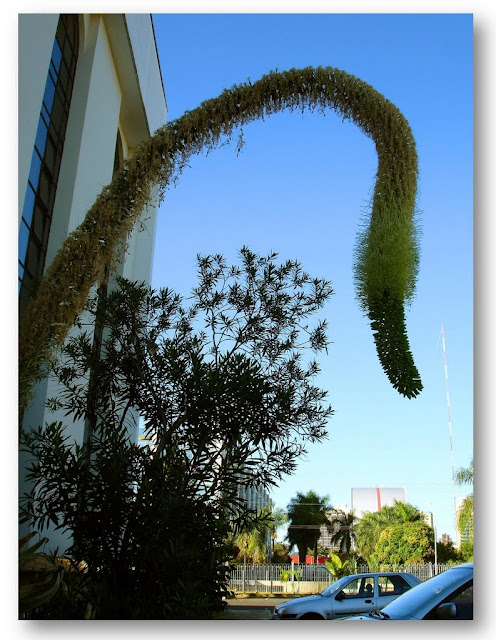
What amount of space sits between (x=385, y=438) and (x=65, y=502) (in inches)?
79.9

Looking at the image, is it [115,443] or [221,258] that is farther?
[221,258]

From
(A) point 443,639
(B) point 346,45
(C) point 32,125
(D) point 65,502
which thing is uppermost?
(B) point 346,45

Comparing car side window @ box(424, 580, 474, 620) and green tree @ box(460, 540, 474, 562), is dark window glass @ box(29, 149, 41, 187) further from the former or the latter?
car side window @ box(424, 580, 474, 620)

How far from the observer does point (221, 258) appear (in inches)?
207

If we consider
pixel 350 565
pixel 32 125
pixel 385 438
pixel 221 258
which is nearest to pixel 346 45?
pixel 221 258

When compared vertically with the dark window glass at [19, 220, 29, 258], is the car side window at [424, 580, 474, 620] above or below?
below

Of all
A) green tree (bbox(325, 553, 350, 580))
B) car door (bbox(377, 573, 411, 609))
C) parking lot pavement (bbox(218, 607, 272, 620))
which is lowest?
parking lot pavement (bbox(218, 607, 272, 620))

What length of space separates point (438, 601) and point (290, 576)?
879mm

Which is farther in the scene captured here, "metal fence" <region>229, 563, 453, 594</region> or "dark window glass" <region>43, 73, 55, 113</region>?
"dark window glass" <region>43, 73, 55, 113</region>

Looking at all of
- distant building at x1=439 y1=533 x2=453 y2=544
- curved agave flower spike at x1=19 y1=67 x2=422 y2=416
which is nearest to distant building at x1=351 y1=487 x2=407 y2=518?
distant building at x1=439 y1=533 x2=453 y2=544

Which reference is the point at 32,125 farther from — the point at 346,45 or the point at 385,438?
the point at 385,438

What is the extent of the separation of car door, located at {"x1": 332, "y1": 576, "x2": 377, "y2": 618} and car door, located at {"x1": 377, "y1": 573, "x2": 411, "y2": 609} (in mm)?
55

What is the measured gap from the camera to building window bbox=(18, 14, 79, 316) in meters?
5.47

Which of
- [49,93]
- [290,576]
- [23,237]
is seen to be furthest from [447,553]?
[49,93]
